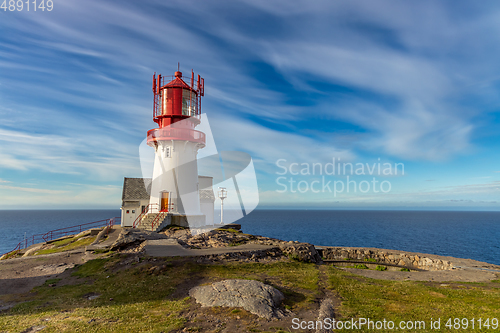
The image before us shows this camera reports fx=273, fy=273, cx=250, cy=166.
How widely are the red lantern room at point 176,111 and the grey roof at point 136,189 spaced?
919cm

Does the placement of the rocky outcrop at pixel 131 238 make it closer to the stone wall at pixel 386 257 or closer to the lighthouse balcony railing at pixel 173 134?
the lighthouse balcony railing at pixel 173 134

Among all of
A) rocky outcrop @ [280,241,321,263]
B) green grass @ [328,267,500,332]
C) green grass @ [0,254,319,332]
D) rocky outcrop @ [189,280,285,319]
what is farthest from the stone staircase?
green grass @ [328,267,500,332]

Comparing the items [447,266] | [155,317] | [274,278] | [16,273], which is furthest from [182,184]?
[447,266]

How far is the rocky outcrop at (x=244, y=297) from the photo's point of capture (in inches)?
418

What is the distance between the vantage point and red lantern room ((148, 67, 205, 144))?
30656 millimetres

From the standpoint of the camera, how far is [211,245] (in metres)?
23.4

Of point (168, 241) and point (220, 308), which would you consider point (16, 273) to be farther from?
point (220, 308)

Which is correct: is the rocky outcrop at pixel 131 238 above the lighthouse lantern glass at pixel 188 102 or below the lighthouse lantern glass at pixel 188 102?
below

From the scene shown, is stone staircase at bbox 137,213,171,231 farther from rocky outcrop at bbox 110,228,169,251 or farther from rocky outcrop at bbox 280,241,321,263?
rocky outcrop at bbox 280,241,321,263

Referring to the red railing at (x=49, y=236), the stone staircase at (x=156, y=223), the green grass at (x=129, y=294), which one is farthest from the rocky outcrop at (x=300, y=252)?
the red railing at (x=49, y=236)

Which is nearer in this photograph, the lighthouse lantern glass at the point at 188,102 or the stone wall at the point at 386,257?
the lighthouse lantern glass at the point at 188,102

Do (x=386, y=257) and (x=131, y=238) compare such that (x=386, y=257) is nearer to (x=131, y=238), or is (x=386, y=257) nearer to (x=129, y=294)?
(x=131, y=238)

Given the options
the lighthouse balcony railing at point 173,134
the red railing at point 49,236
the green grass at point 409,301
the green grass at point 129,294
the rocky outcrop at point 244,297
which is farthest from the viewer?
the red railing at point 49,236

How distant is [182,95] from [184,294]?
923 inches
